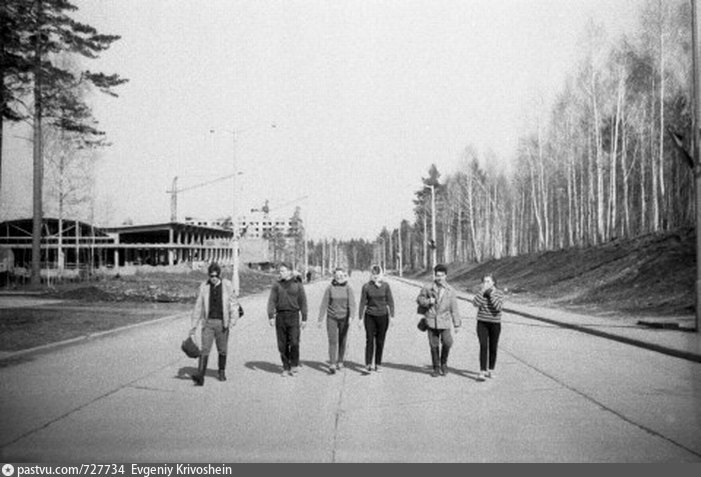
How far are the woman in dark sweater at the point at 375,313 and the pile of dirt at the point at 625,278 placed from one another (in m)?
11.0

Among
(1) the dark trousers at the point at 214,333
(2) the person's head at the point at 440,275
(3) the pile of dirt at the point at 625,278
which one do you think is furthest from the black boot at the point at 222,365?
(3) the pile of dirt at the point at 625,278

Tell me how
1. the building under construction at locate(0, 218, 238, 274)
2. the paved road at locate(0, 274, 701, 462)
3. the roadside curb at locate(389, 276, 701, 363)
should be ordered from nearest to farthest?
1. the paved road at locate(0, 274, 701, 462)
2. the roadside curb at locate(389, 276, 701, 363)
3. the building under construction at locate(0, 218, 238, 274)

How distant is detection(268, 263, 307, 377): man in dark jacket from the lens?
986cm

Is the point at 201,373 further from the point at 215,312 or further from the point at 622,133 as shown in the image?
the point at 622,133

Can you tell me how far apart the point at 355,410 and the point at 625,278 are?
22680mm

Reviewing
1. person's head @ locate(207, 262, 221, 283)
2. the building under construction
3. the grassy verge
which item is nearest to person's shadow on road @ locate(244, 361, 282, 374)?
person's head @ locate(207, 262, 221, 283)

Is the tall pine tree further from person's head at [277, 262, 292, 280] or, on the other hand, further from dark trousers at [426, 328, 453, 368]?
dark trousers at [426, 328, 453, 368]

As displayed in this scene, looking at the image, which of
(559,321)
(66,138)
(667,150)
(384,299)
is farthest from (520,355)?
(66,138)

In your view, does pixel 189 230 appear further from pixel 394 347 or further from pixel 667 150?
Result: pixel 394 347

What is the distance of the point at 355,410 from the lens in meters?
7.18

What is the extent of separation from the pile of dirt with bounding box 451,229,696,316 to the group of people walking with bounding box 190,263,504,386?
1055 cm

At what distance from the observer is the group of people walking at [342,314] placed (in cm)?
924

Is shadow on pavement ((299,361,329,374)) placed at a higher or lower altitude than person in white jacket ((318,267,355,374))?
lower

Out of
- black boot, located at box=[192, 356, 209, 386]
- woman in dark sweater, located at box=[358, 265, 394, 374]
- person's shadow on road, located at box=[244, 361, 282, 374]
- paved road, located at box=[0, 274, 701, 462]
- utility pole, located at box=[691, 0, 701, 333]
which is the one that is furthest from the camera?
utility pole, located at box=[691, 0, 701, 333]
